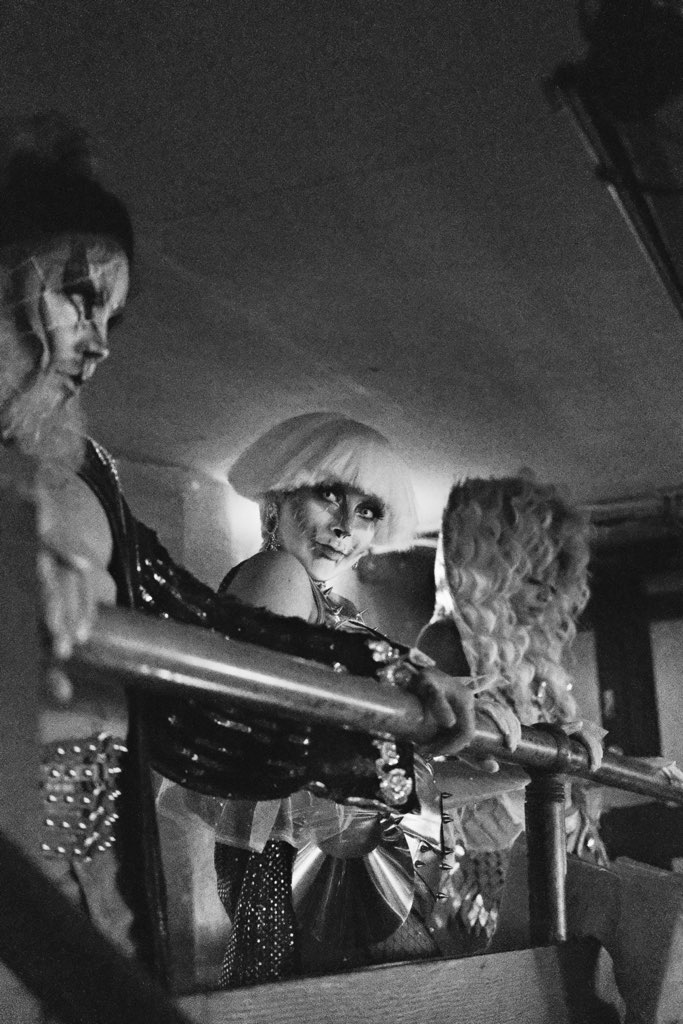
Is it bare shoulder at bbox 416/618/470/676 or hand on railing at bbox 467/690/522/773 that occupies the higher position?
bare shoulder at bbox 416/618/470/676

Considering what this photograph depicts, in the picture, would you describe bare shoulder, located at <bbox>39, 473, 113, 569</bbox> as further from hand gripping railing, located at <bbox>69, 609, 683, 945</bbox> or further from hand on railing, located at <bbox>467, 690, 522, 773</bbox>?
hand on railing, located at <bbox>467, 690, 522, 773</bbox>

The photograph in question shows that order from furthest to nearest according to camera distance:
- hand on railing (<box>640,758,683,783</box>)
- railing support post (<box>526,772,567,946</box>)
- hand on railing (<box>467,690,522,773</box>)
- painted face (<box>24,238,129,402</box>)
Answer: hand on railing (<box>640,758,683,783</box>), railing support post (<box>526,772,567,946</box>), hand on railing (<box>467,690,522,773</box>), painted face (<box>24,238,129,402</box>)

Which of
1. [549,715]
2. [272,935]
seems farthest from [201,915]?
[272,935]

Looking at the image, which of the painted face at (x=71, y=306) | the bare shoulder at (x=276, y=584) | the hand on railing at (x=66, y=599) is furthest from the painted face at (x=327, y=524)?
the hand on railing at (x=66, y=599)

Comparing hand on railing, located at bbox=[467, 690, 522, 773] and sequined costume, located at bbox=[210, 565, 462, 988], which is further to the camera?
sequined costume, located at bbox=[210, 565, 462, 988]

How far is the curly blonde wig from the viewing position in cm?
234

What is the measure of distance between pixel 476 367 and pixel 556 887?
229cm

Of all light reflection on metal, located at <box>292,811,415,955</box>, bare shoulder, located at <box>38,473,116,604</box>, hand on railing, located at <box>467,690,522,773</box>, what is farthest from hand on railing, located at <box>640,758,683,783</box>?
bare shoulder, located at <box>38,473,116,604</box>

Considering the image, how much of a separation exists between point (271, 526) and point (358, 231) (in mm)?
988

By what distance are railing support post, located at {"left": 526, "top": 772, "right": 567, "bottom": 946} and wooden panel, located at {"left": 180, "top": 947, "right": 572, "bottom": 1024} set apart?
2.6 inches

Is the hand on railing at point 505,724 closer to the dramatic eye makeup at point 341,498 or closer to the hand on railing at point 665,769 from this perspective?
the hand on railing at point 665,769

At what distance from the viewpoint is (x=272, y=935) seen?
4.85ft

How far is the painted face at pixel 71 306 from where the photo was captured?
957 millimetres

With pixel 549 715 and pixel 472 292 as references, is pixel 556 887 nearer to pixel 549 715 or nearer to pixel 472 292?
pixel 549 715
